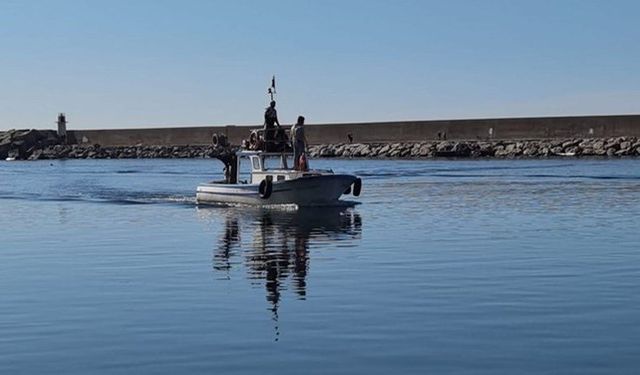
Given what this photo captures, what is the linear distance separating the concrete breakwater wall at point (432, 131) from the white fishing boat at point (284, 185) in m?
57.8

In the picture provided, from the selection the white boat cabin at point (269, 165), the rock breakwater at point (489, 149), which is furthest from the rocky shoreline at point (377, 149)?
the white boat cabin at point (269, 165)

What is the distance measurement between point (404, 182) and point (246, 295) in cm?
A: 3813

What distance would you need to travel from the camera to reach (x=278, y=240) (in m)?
24.8

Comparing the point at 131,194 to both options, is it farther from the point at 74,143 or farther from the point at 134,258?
the point at 74,143

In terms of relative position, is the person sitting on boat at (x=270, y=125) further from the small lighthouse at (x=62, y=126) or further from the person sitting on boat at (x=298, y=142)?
the small lighthouse at (x=62, y=126)

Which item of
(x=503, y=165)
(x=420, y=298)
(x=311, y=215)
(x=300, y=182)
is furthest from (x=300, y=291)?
(x=503, y=165)

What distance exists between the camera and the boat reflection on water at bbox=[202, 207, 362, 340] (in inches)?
704

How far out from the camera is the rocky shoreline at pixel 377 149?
3332 inches

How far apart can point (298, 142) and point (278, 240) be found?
10.6m

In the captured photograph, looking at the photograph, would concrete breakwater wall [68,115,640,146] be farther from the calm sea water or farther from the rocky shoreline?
the calm sea water

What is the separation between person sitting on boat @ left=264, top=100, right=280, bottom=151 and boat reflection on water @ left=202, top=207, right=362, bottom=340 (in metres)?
2.10

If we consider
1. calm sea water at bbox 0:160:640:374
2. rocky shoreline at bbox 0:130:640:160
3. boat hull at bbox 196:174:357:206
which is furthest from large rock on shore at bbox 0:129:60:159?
calm sea water at bbox 0:160:640:374

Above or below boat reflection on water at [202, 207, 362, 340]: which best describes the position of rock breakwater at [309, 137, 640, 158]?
below

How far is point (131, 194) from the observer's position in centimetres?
4747
